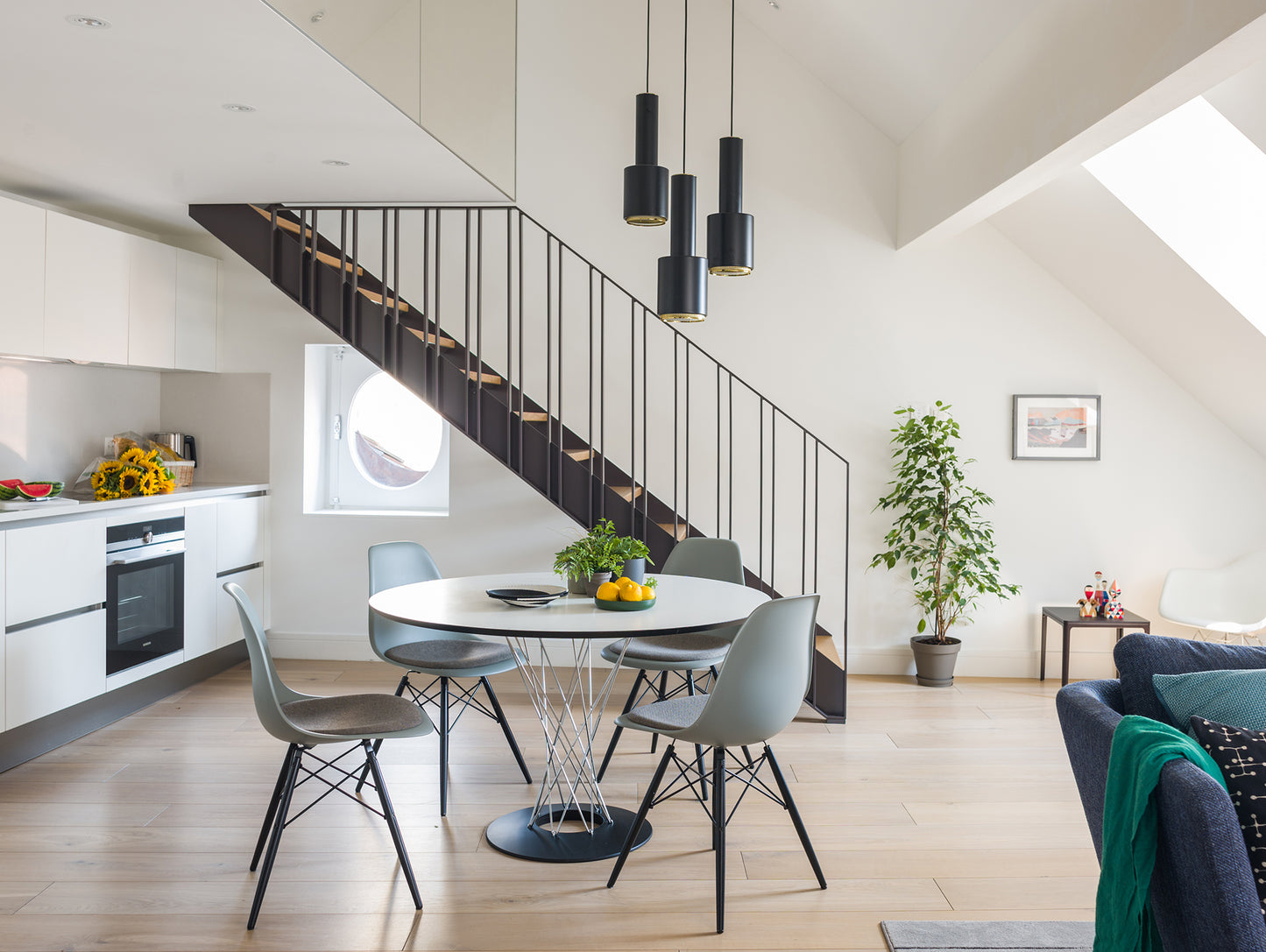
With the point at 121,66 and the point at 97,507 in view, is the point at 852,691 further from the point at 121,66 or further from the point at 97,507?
the point at 121,66

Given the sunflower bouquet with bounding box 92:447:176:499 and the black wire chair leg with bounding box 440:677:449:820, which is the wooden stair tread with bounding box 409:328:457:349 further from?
the black wire chair leg with bounding box 440:677:449:820

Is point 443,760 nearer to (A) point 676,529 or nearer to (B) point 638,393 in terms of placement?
(A) point 676,529

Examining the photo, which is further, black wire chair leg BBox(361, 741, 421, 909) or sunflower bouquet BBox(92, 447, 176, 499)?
sunflower bouquet BBox(92, 447, 176, 499)

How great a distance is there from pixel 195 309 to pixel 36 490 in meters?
1.72

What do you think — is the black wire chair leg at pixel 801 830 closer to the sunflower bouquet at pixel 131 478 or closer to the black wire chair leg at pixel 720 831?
the black wire chair leg at pixel 720 831

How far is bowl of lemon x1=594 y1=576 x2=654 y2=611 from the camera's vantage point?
2.86 metres

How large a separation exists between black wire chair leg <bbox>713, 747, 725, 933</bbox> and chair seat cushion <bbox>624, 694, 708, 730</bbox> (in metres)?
0.13

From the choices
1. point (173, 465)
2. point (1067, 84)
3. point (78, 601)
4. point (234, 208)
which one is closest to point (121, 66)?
point (234, 208)

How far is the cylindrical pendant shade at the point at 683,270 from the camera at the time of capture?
3014 mm

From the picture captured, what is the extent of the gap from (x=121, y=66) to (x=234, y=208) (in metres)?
1.82

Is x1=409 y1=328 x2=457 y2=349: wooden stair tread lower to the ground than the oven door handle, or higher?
higher

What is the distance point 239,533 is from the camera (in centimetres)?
523

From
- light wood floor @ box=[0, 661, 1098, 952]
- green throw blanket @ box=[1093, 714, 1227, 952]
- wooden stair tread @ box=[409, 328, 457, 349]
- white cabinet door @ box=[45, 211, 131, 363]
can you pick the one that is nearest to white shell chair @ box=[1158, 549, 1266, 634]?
light wood floor @ box=[0, 661, 1098, 952]

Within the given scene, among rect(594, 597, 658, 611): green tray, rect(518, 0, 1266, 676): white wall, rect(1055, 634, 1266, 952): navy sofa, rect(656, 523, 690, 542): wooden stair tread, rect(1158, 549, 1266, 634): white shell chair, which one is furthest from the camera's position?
rect(518, 0, 1266, 676): white wall
